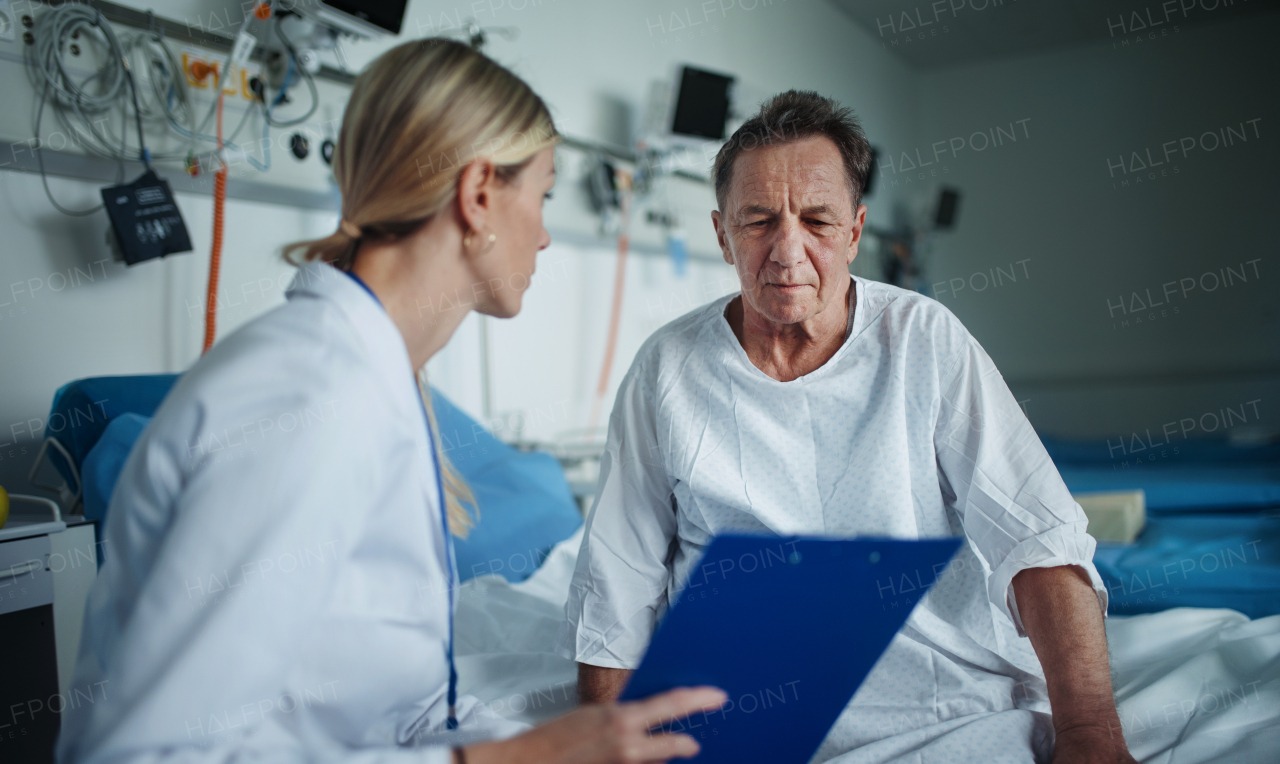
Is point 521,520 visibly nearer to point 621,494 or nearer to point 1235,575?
point 621,494

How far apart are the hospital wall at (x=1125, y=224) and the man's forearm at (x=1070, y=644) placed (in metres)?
4.73

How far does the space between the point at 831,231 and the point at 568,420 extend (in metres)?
2.02

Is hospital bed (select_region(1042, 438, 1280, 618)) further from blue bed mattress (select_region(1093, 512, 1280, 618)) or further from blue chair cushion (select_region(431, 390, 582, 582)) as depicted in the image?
blue chair cushion (select_region(431, 390, 582, 582))

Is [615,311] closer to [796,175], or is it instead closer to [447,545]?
[796,175]

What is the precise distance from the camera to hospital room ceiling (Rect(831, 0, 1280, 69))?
16.2 ft

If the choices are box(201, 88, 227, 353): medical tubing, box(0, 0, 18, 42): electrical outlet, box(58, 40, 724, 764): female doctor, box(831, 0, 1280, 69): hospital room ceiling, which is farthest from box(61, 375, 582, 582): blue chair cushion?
box(831, 0, 1280, 69): hospital room ceiling

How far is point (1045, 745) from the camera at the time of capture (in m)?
1.07

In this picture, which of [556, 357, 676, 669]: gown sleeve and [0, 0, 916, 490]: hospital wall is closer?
[556, 357, 676, 669]: gown sleeve

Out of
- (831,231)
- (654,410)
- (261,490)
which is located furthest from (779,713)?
(831,231)

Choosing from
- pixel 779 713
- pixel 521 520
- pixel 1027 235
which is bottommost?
pixel 521 520

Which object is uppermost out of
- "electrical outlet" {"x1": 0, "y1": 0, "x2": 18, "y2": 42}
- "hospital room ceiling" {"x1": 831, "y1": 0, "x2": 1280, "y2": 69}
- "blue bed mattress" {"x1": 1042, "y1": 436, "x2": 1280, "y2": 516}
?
"hospital room ceiling" {"x1": 831, "y1": 0, "x2": 1280, "y2": 69}

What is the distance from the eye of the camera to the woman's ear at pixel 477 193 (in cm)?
85

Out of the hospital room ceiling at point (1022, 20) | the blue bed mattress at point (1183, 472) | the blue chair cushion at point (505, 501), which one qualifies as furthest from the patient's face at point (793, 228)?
the hospital room ceiling at point (1022, 20)

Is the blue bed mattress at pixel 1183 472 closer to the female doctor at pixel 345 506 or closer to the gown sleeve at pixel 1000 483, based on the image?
the gown sleeve at pixel 1000 483
